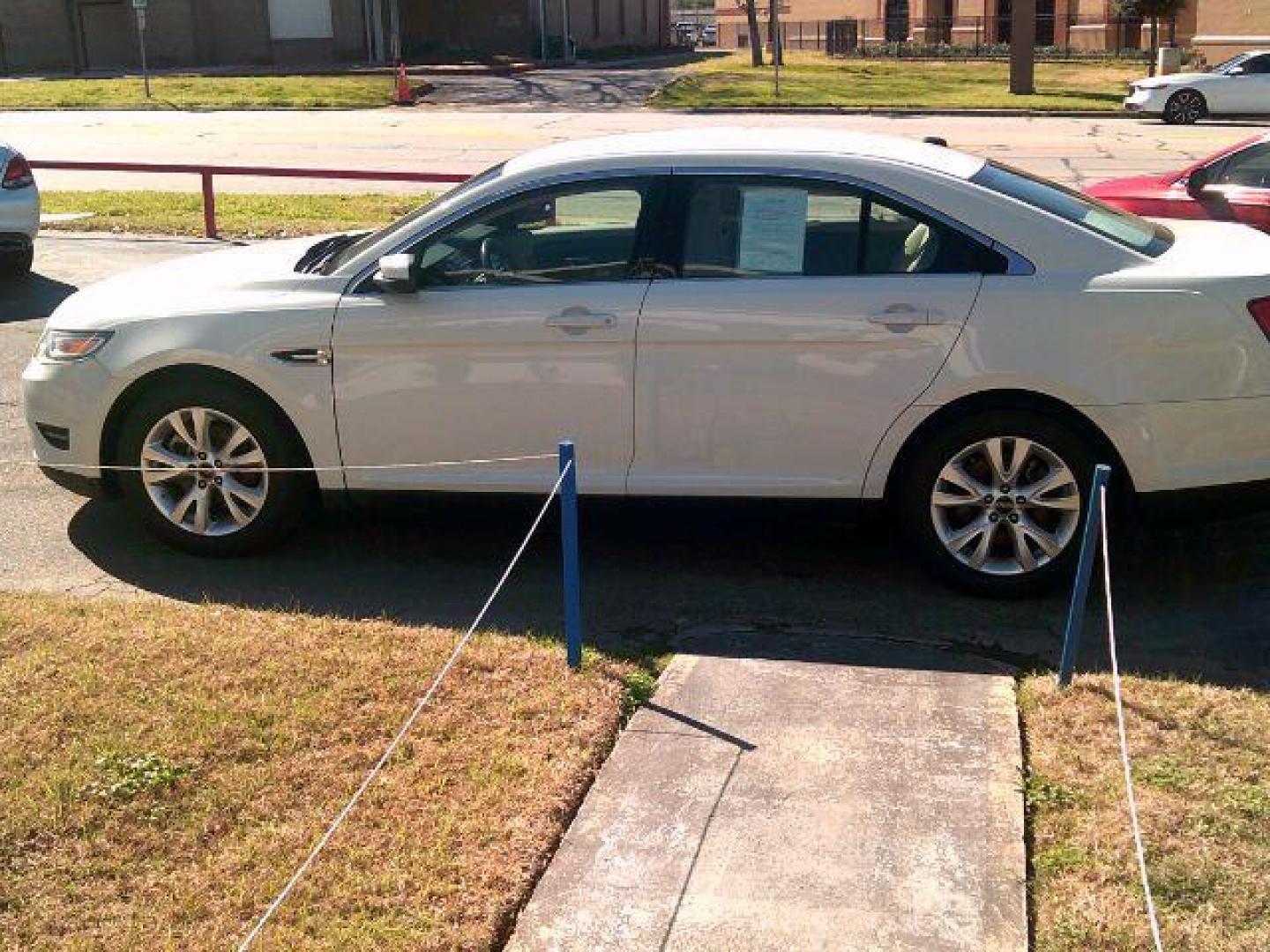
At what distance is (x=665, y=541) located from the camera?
6223 millimetres

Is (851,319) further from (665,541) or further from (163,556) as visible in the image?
(163,556)

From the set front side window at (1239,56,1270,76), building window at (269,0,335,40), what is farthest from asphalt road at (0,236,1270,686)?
building window at (269,0,335,40)

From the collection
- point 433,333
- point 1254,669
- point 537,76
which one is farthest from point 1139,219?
point 537,76

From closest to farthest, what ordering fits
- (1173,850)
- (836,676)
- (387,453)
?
(1173,850) → (836,676) → (387,453)

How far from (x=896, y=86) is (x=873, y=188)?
106 feet

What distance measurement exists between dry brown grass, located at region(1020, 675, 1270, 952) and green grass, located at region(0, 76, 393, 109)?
1253 inches

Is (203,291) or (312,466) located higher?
(203,291)

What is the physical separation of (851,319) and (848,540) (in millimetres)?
1216

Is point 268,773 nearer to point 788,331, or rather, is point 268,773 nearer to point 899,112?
point 788,331

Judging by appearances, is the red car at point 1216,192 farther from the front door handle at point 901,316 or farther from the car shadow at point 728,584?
the front door handle at point 901,316

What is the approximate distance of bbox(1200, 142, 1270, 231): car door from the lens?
9.95m

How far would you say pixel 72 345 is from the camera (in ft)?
19.4

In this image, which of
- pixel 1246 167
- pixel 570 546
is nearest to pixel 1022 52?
pixel 1246 167

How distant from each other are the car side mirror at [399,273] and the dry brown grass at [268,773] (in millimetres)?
1296
